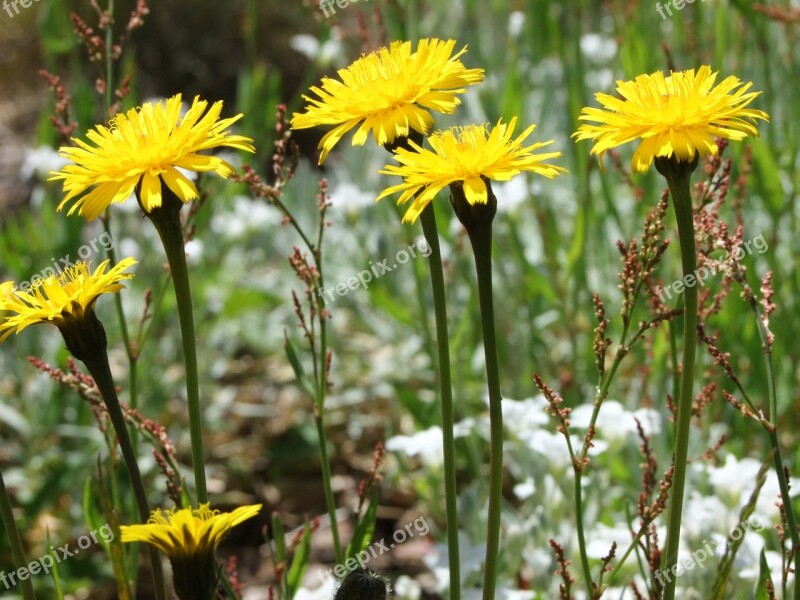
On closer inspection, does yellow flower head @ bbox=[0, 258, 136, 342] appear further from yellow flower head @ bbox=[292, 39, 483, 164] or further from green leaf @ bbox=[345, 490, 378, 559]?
green leaf @ bbox=[345, 490, 378, 559]

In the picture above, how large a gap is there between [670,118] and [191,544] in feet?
2.14

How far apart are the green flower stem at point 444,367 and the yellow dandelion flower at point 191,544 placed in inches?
9.7

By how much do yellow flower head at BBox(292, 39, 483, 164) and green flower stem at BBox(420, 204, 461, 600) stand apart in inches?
3.9

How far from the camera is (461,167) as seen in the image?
102 cm

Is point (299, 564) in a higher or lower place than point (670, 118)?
lower

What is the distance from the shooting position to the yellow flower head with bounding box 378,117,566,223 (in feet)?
3.24

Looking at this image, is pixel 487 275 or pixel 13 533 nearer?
pixel 487 275

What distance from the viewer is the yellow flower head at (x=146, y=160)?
1.03m

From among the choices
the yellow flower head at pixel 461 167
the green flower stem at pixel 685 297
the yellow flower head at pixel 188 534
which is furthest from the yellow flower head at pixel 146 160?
the green flower stem at pixel 685 297

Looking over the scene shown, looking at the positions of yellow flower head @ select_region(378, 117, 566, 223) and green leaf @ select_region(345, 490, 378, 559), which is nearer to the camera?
yellow flower head @ select_region(378, 117, 566, 223)
